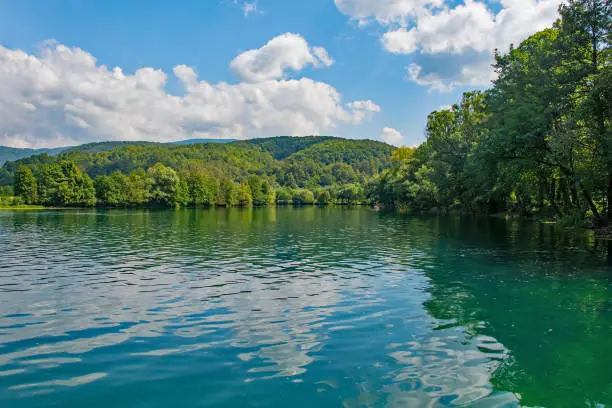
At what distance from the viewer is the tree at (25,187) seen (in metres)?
128

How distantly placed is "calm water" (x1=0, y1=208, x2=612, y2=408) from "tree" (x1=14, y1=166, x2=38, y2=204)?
12167 centimetres

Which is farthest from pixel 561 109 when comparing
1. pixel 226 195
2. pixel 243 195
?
pixel 243 195

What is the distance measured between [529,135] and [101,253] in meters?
31.0

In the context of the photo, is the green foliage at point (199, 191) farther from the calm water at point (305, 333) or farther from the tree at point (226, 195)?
the calm water at point (305, 333)

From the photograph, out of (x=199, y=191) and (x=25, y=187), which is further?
(x=199, y=191)

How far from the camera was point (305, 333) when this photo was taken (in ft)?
40.6

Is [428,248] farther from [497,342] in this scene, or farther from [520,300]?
[497,342]

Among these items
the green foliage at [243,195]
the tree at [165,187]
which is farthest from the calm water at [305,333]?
the green foliage at [243,195]

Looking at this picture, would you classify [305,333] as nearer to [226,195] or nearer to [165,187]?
[165,187]

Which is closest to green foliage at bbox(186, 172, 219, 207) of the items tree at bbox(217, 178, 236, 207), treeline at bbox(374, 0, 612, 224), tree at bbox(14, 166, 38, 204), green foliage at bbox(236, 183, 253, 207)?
tree at bbox(217, 178, 236, 207)

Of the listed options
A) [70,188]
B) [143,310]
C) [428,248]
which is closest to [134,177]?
[70,188]

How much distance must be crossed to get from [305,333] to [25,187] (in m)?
140

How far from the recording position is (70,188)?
13400 cm

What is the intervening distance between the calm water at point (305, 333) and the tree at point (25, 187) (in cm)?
12167
